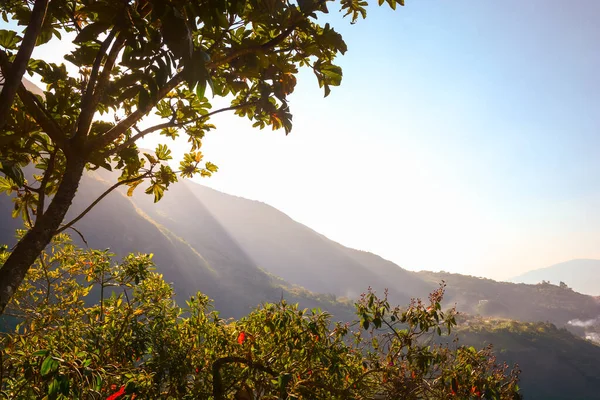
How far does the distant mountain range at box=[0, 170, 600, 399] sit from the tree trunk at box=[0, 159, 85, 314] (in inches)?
108

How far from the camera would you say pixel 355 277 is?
300 feet

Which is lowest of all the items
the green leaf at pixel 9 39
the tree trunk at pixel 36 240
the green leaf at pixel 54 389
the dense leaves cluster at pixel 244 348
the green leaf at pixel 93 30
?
the dense leaves cluster at pixel 244 348

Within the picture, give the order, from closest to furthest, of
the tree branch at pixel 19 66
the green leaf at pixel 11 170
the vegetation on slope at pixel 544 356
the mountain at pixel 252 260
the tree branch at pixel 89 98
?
the tree branch at pixel 19 66, the green leaf at pixel 11 170, the tree branch at pixel 89 98, the vegetation on slope at pixel 544 356, the mountain at pixel 252 260

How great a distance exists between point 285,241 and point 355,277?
99.6 ft

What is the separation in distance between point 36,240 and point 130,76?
1.07m

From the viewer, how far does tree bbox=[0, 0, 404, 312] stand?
5.08 feet

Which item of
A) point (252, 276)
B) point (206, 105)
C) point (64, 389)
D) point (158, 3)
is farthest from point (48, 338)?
point (252, 276)

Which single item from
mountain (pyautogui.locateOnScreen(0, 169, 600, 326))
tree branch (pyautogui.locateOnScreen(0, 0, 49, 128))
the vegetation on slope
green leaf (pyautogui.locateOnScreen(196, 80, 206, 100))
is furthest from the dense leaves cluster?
the vegetation on slope

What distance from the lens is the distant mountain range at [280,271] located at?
123 ft

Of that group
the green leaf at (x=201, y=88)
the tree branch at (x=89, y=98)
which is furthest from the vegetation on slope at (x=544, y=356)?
the tree branch at (x=89, y=98)

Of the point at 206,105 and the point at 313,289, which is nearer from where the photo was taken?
the point at 206,105

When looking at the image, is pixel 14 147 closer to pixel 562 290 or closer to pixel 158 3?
pixel 158 3

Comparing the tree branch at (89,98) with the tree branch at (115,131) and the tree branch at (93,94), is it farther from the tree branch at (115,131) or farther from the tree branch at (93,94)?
the tree branch at (115,131)

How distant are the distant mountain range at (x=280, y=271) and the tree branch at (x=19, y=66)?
10.5 feet
